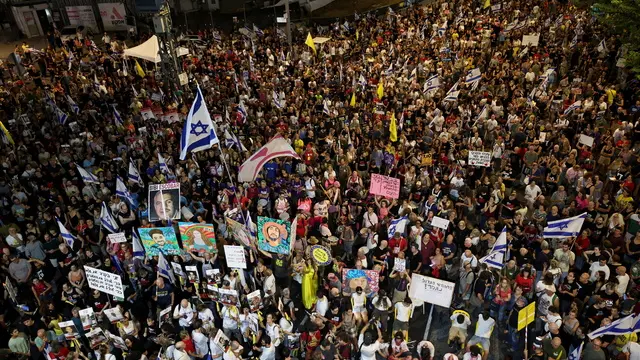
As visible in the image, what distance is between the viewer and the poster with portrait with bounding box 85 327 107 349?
983 cm

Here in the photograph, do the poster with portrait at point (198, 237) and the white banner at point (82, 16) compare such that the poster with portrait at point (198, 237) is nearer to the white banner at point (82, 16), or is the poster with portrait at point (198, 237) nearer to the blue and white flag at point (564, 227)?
the blue and white flag at point (564, 227)

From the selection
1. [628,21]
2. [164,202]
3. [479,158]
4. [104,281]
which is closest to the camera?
[104,281]

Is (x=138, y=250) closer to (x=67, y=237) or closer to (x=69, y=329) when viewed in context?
(x=67, y=237)

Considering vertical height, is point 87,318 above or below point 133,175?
below

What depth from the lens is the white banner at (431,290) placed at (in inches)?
387

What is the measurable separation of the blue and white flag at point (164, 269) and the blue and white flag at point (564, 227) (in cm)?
826

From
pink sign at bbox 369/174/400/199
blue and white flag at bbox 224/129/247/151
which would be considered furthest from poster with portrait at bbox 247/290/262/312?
blue and white flag at bbox 224/129/247/151

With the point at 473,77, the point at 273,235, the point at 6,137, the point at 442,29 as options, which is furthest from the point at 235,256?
the point at 442,29

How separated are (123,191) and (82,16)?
27148 millimetres

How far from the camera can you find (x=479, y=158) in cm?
1374

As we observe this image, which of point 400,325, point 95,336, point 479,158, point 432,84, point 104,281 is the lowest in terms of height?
point 400,325

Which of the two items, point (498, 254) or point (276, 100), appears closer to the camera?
point (498, 254)

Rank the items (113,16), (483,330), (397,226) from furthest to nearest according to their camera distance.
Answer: (113,16) < (397,226) < (483,330)

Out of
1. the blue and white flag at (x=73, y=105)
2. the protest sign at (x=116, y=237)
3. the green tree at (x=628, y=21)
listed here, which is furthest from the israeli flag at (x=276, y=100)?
the green tree at (x=628, y=21)
